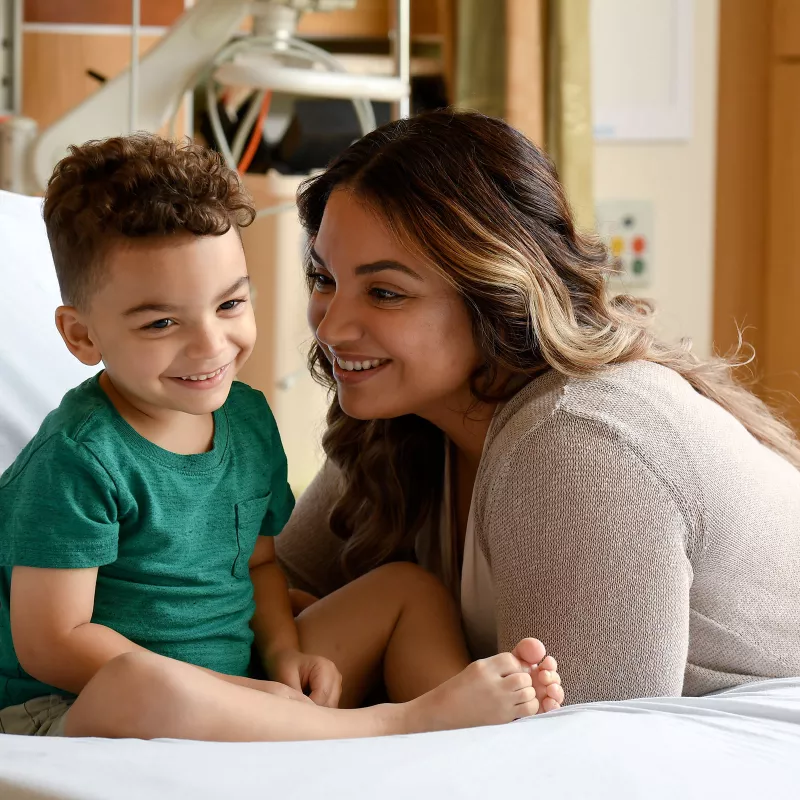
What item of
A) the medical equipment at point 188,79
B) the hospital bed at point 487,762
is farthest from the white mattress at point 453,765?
the medical equipment at point 188,79

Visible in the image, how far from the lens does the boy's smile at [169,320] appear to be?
3.10 feet

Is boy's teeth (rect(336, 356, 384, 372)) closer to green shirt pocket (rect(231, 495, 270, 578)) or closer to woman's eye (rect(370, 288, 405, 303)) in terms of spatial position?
woman's eye (rect(370, 288, 405, 303))

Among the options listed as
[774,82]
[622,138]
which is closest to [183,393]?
[622,138]

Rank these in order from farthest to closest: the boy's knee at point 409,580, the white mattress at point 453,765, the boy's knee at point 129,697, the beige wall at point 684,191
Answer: the beige wall at point 684,191, the boy's knee at point 409,580, the boy's knee at point 129,697, the white mattress at point 453,765

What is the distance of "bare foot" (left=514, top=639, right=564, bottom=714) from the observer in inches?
35.9

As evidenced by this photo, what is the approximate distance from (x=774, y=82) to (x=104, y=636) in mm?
2316

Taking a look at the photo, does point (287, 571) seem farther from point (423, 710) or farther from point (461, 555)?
point (423, 710)

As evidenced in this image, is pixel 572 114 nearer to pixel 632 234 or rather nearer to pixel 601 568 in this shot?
pixel 632 234

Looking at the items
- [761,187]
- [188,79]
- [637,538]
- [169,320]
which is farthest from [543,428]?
[761,187]

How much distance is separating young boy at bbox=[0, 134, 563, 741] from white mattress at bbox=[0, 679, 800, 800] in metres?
0.12

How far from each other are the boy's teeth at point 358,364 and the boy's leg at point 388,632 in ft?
0.76

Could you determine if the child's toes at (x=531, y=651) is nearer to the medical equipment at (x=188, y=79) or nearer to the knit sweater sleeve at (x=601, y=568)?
the knit sweater sleeve at (x=601, y=568)

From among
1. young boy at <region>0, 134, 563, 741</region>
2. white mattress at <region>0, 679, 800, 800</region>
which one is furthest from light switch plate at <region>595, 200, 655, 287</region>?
white mattress at <region>0, 679, 800, 800</region>

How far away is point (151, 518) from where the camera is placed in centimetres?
99
